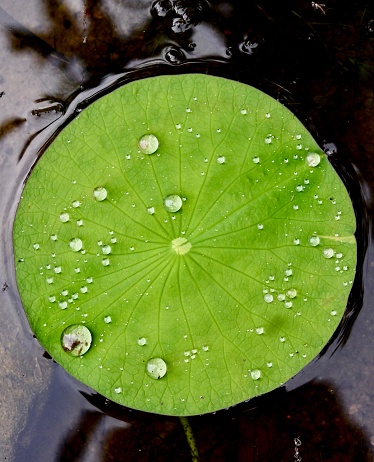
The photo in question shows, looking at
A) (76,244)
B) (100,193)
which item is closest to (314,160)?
(100,193)

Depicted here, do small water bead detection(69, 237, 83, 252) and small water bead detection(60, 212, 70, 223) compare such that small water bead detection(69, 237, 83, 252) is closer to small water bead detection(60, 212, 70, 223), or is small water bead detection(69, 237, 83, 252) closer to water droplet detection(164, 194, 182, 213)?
small water bead detection(60, 212, 70, 223)

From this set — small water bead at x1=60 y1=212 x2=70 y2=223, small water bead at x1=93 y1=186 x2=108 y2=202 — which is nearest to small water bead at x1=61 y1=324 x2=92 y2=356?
small water bead at x1=60 y1=212 x2=70 y2=223

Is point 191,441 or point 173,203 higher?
point 173,203

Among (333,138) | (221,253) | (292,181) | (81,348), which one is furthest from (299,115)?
(81,348)

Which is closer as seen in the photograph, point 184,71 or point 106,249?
point 106,249

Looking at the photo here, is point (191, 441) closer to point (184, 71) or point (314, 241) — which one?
point (314, 241)

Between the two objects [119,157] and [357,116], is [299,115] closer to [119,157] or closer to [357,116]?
[357,116]
